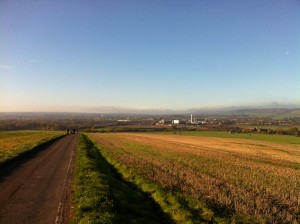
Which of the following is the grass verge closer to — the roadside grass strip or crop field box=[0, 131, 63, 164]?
crop field box=[0, 131, 63, 164]

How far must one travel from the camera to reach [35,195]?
14.0m

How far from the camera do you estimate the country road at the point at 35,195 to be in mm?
10844

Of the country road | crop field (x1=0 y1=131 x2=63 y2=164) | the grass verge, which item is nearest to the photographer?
the country road

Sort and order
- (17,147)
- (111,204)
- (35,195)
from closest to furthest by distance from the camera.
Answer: (111,204) < (35,195) < (17,147)

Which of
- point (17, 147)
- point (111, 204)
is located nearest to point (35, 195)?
point (111, 204)

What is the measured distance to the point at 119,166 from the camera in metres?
25.0

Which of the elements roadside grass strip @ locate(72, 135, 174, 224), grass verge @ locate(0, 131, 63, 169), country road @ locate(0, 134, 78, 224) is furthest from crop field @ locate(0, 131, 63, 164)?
roadside grass strip @ locate(72, 135, 174, 224)

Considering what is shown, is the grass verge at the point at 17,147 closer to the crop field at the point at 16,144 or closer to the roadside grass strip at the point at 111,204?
the crop field at the point at 16,144

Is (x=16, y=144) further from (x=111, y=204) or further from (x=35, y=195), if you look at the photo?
(x=111, y=204)

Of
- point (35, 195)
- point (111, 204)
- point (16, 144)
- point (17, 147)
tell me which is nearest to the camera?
point (111, 204)

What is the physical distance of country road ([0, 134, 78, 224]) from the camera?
10844 mm

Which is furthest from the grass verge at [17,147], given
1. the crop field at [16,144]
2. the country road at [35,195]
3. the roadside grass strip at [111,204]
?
the roadside grass strip at [111,204]

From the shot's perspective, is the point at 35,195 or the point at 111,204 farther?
the point at 35,195

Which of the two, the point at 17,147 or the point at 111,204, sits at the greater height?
the point at 111,204
